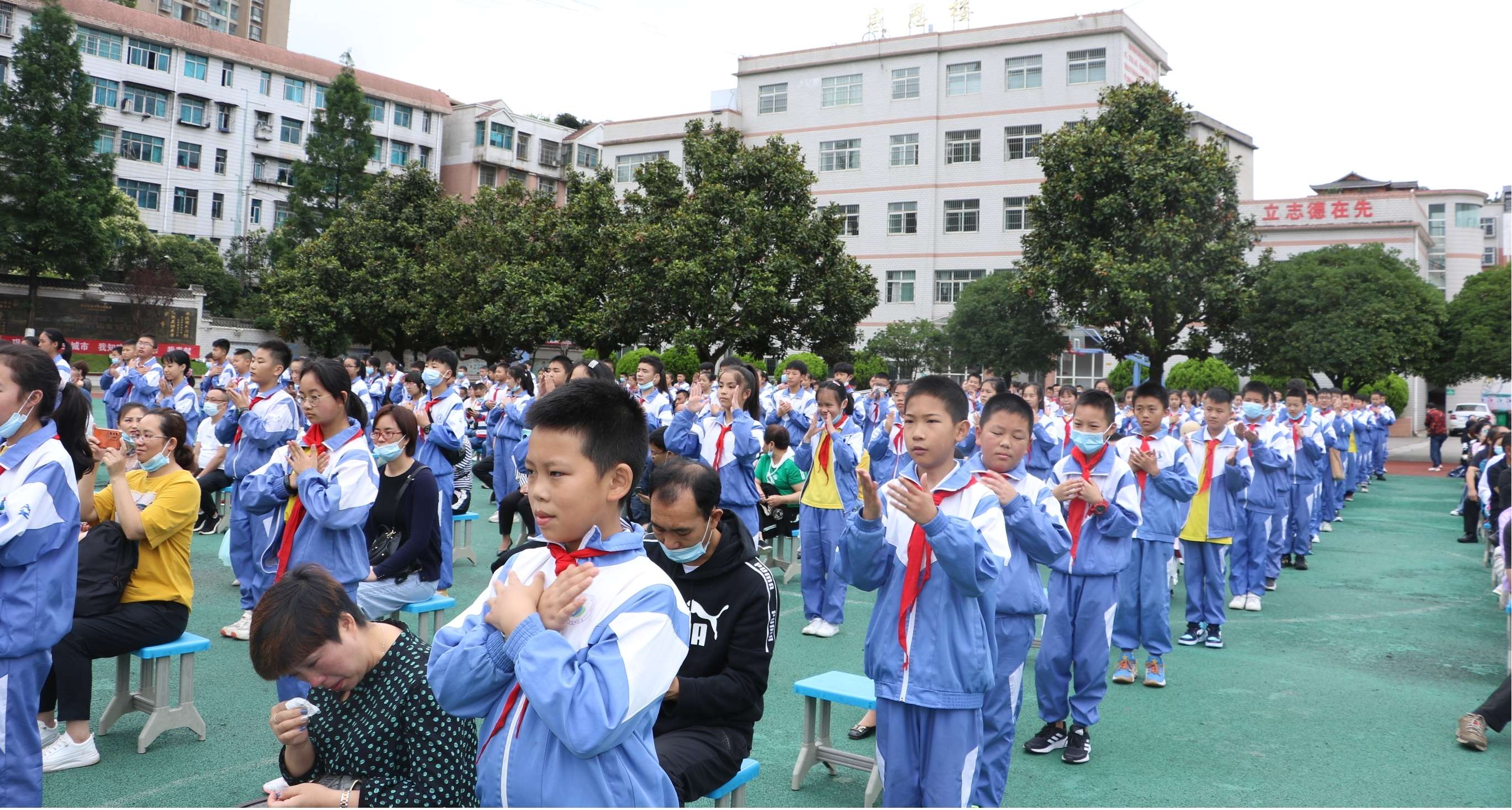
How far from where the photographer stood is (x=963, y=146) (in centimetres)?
3581

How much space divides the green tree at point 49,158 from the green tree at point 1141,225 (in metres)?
30.7

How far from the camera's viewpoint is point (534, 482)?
1.89m

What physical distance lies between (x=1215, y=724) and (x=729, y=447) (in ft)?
11.3

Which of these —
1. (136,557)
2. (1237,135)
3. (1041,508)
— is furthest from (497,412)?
(1237,135)

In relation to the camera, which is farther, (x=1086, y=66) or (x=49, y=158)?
(x=1086, y=66)

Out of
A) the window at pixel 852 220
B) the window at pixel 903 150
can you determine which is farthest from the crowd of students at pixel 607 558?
the window at pixel 852 220

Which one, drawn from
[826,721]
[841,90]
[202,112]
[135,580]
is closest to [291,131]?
[202,112]

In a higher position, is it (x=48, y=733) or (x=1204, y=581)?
(x=1204, y=581)

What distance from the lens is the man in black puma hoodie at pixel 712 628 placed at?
3.04 metres

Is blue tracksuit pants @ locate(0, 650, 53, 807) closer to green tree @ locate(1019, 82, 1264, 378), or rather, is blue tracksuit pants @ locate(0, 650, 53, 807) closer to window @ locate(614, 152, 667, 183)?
green tree @ locate(1019, 82, 1264, 378)

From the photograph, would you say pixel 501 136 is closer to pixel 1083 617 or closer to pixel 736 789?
pixel 1083 617

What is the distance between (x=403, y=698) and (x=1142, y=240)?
903 inches

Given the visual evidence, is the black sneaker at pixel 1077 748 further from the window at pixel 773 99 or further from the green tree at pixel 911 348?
the window at pixel 773 99

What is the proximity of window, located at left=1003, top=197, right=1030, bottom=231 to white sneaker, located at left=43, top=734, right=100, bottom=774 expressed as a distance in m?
33.5
